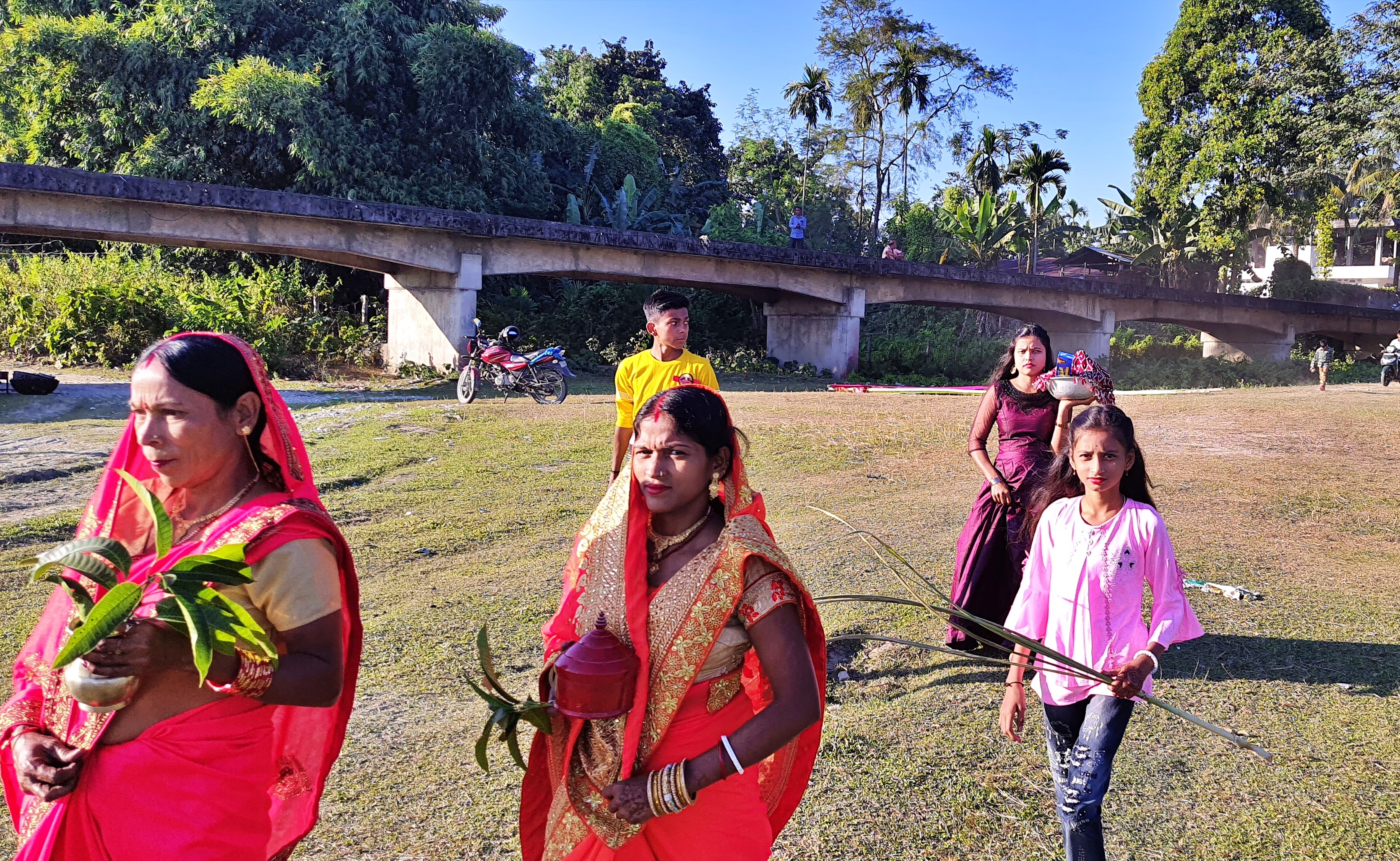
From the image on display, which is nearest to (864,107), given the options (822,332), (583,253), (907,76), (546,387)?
(907,76)

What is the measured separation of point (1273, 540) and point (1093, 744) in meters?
5.61

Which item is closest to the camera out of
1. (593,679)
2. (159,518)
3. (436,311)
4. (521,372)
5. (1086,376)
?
(159,518)

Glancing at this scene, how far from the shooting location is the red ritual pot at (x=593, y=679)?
179 centimetres

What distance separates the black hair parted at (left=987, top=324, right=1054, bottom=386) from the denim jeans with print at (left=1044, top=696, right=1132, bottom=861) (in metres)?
2.31

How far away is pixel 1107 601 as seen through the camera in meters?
2.61

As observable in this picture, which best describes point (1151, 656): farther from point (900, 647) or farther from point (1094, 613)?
point (900, 647)

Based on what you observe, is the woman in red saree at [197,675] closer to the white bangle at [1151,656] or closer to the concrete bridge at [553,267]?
the white bangle at [1151,656]

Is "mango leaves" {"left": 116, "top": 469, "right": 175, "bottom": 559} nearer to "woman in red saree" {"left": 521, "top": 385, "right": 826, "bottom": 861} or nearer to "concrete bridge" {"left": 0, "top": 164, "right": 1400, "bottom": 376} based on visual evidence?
"woman in red saree" {"left": 521, "top": 385, "right": 826, "bottom": 861}

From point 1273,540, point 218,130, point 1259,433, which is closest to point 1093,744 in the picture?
point 1273,540

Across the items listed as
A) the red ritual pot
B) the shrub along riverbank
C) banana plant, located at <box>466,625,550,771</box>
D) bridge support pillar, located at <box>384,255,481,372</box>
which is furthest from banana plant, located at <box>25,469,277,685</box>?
bridge support pillar, located at <box>384,255,481,372</box>

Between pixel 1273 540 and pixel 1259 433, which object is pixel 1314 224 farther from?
pixel 1273 540

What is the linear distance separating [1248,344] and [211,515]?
38.5 meters

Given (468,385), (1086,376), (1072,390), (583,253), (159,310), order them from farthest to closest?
(583,253), (159,310), (468,385), (1086,376), (1072,390)

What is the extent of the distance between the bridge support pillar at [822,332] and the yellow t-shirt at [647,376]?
2071 centimetres
